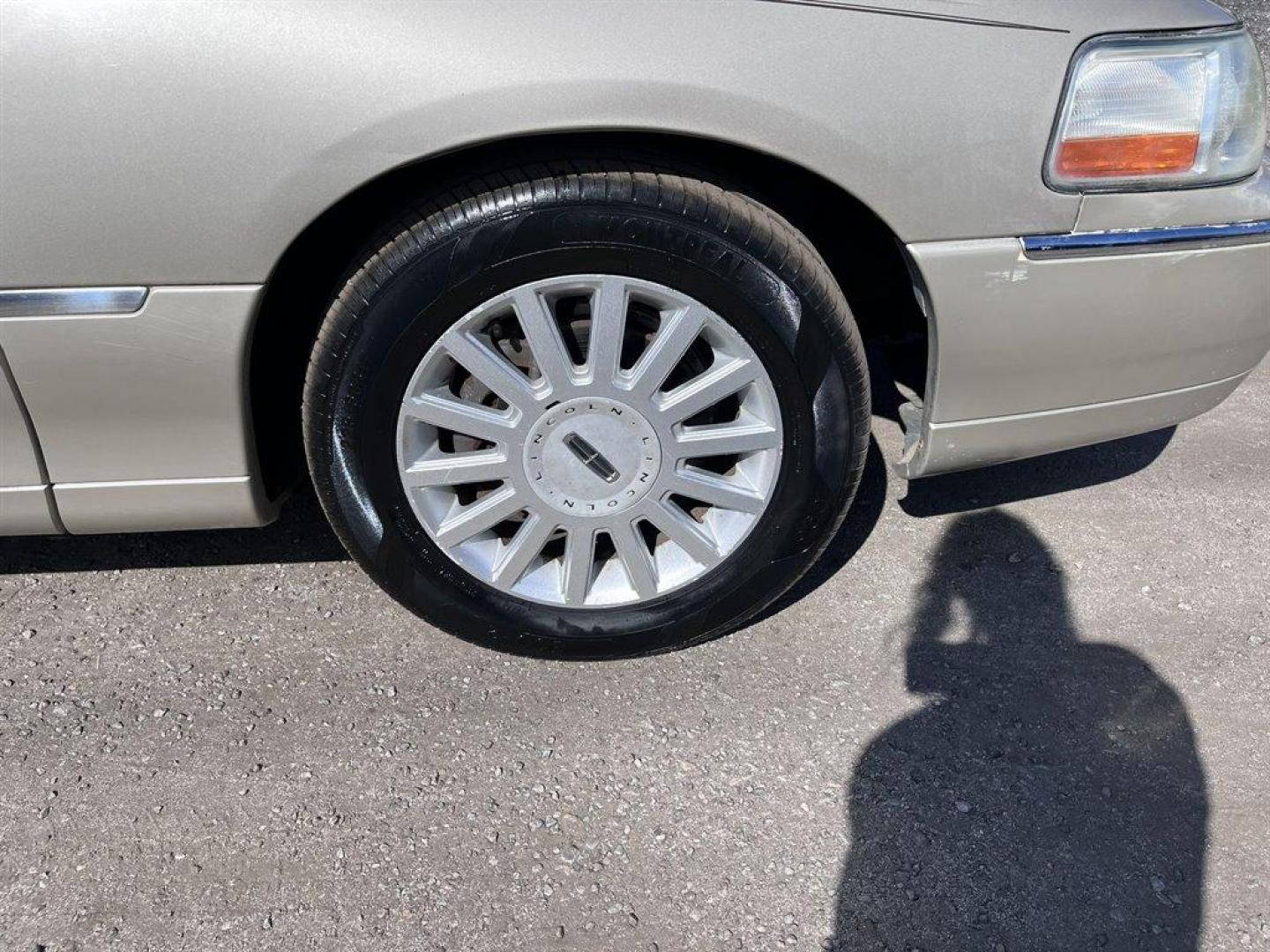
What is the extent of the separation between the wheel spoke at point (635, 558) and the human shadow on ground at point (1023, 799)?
21.4 inches

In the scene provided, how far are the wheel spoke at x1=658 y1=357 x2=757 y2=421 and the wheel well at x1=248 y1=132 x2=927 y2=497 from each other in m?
0.34

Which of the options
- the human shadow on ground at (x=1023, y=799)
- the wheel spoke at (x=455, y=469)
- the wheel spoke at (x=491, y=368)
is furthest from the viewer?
the wheel spoke at (x=455, y=469)

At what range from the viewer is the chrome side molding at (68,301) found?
6.28ft

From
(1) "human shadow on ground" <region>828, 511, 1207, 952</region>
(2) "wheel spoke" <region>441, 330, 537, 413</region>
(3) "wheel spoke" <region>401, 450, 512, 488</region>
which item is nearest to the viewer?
(1) "human shadow on ground" <region>828, 511, 1207, 952</region>

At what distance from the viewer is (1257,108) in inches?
82.4

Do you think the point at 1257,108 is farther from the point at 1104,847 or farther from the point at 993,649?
the point at 1104,847

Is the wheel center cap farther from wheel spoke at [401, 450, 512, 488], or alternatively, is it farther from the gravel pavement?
the gravel pavement

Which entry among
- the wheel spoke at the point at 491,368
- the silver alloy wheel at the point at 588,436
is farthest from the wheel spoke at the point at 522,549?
the wheel spoke at the point at 491,368

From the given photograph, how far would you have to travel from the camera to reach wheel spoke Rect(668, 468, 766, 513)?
224 centimetres

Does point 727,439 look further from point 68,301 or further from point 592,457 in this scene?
point 68,301

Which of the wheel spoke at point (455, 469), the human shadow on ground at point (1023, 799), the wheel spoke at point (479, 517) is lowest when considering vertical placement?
the human shadow on ground at point (1023, 799)

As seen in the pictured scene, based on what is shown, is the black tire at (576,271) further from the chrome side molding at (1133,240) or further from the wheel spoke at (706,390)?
the chrome side molding at (1133,240)

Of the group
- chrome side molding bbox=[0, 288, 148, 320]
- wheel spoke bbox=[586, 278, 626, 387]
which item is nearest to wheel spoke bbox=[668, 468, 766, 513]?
wheel spoke bbox=[586, 278, 626, 387]

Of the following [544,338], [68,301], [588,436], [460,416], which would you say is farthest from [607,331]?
[68,301]
